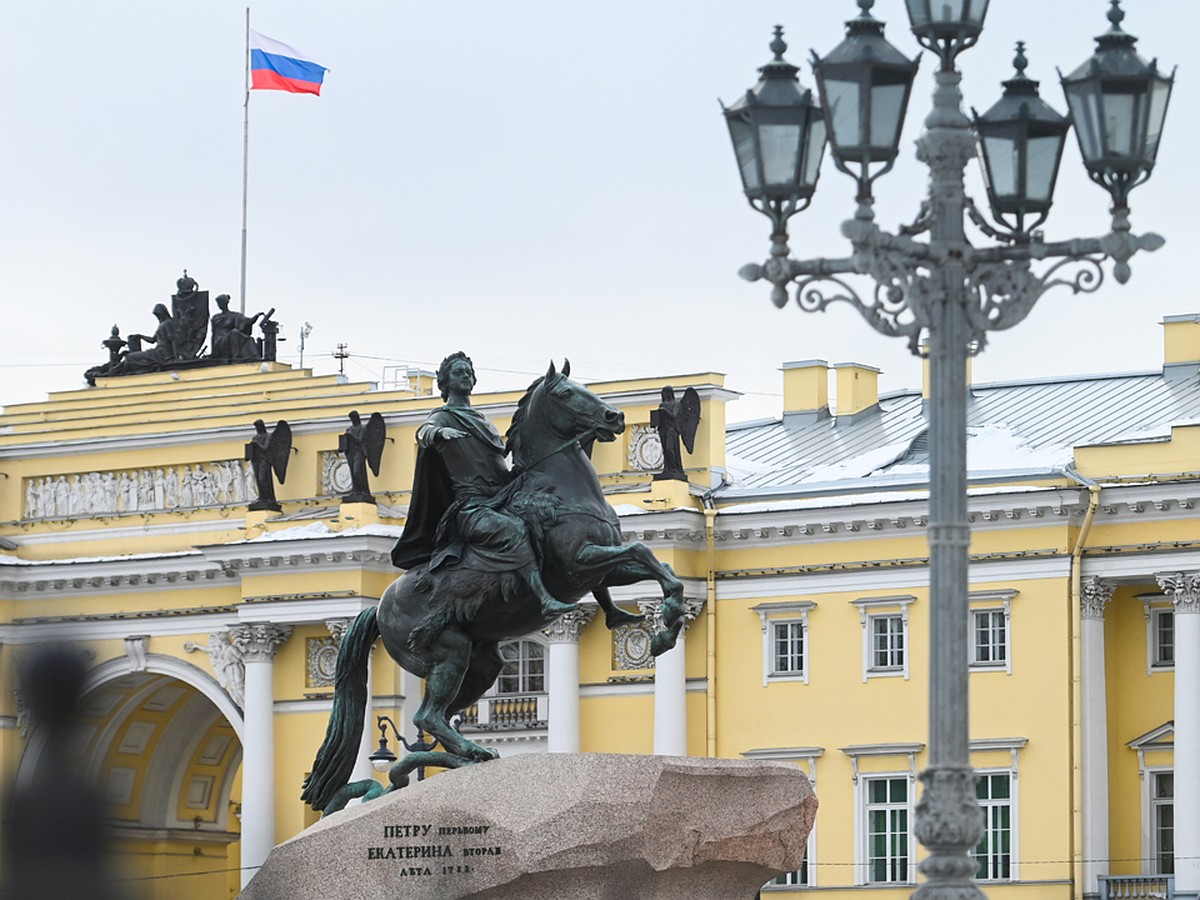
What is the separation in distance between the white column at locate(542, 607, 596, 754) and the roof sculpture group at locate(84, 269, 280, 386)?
7692 mm

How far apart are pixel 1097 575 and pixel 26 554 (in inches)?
695

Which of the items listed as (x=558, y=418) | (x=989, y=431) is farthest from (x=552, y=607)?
(x=989, y=431)

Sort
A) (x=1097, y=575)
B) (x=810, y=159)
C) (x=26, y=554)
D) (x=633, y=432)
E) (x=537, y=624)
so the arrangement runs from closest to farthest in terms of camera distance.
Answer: (x=810, y=159) → (x=537, y=624) → (x=1097, y=575) → (x=633, y=432) → (x=26, y=554)

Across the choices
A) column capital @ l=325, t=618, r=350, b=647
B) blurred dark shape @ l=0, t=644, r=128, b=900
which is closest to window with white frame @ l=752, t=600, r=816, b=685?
column capital @ l=325, t=618, r=350, b=647

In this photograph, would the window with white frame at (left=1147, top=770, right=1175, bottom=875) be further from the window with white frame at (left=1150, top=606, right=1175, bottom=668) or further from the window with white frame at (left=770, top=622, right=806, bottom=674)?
the window with white frame at (left=770, top=622, right=806, bottom=674)

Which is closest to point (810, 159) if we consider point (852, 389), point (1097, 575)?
point (1097, 575)

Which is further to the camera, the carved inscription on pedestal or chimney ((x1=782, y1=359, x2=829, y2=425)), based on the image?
chimney ((x1=782, y1=359, x2=829, y2=425))

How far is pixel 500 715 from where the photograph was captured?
4675 centimetres

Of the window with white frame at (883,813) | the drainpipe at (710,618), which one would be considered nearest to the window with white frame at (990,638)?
the window with white frame at (883,813)

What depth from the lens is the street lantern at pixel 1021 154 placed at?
37.8 ft

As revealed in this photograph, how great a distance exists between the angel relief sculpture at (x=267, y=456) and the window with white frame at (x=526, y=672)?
13.8ft

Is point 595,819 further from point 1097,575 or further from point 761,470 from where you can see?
point 761,470

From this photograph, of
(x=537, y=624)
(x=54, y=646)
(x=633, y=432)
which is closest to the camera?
(x=54, y=646)

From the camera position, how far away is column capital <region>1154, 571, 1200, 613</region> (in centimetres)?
4216
